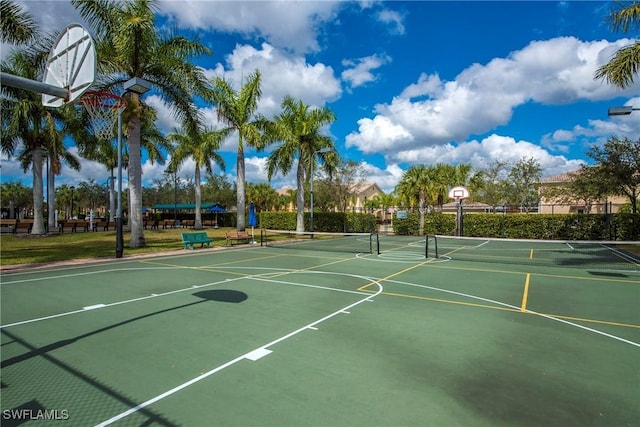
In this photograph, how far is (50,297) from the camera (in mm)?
8750

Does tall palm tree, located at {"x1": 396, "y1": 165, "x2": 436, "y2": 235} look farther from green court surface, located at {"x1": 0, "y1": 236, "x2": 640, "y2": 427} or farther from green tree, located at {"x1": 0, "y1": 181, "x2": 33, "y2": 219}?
green tree, located at {"x1": 0, "y1": 181, "x2": 33, "y2": 219}

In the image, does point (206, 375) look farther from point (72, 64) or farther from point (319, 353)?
point (72, 64)

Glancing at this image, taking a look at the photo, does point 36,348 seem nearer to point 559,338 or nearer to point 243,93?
point 559,338

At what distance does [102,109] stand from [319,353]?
36.6 feet

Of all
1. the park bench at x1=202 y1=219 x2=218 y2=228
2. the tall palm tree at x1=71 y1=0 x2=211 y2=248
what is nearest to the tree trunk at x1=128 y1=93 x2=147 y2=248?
the tall palm tree at x1=71 y1=0 x2=211 y2=248

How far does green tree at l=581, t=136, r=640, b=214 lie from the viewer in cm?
2386

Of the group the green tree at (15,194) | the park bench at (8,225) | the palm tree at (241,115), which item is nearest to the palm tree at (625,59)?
the palm tree at (241,115)

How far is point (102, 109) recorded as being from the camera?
11.7 metres

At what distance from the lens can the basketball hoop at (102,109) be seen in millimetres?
10789

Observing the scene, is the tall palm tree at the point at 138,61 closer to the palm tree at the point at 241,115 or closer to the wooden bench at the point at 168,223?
the palm tree at the point at 241,115

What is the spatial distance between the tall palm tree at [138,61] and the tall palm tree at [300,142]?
333 inches

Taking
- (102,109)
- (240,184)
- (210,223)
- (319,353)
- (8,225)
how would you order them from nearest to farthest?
(319,353) < (102,109) < (240,184) < (8,225) < (210,223)

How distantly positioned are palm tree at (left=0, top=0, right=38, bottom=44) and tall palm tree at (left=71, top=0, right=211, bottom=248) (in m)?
3.08

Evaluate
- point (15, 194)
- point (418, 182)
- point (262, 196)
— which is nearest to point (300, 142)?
point (418, 182)
